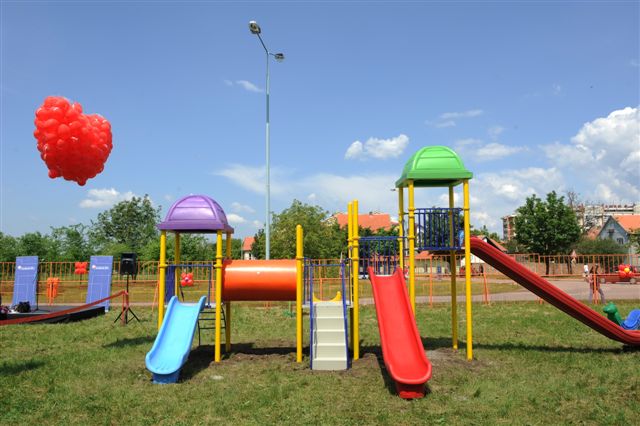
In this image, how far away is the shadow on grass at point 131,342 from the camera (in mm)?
10961

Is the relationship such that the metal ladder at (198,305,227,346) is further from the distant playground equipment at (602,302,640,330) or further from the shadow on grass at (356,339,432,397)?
the distant playground equipment at (602,302,640,330)

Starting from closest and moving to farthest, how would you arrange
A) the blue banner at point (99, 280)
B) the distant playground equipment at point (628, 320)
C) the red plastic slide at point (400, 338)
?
the red plastic slide at point (400, 338)
the distant playground equipment at point (628, 320)
the blue banner at point (99, 280)

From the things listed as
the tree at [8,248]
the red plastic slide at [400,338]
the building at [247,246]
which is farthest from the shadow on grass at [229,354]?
the building at [247,246]

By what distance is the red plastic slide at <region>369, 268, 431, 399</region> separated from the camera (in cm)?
668

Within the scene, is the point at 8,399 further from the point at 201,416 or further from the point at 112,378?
the point at 201,416

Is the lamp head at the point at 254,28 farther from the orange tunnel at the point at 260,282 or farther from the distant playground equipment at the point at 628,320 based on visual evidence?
the distant playground equipment at the point at 628,320

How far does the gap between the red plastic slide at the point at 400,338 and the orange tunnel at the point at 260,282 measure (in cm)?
172

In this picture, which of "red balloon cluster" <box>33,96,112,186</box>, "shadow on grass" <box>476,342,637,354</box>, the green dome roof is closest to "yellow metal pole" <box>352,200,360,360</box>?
the green dome roof

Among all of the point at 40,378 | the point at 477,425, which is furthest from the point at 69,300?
the point at 477,425

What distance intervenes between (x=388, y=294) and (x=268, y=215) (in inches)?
366

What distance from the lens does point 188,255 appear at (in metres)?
49.9

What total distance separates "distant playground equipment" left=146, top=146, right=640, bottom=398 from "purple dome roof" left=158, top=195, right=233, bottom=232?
0.07ft

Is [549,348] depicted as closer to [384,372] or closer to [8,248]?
[384,372]

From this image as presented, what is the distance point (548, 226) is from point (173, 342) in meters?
42.3
